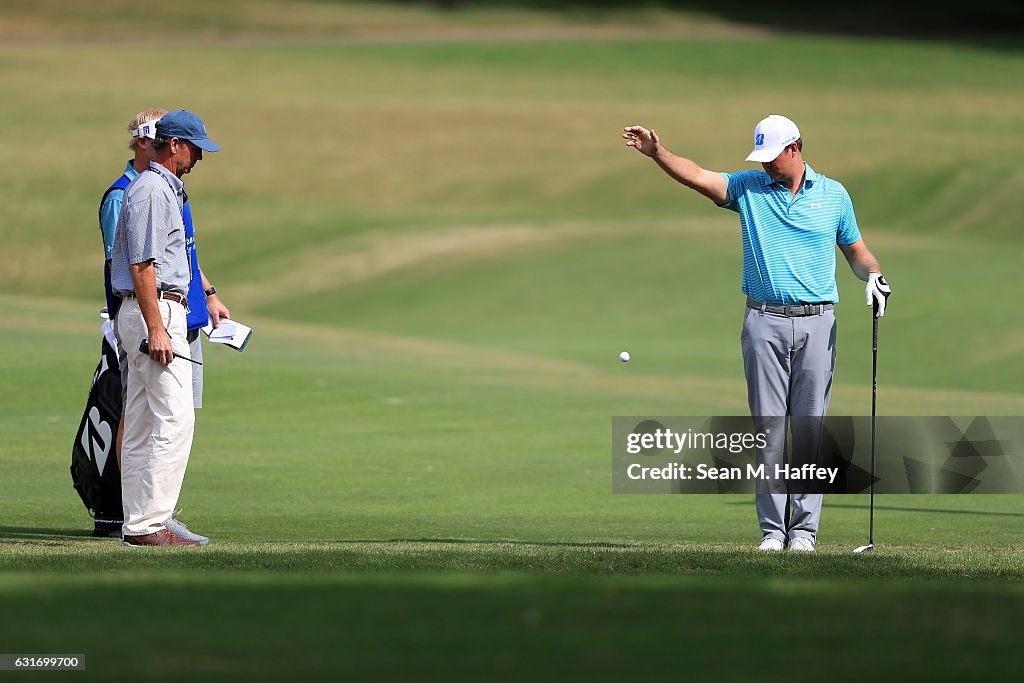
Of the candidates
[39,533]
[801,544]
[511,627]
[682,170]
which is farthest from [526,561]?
[39,533]

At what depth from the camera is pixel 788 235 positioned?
8.87 meters

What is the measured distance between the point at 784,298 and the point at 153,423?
3.36m

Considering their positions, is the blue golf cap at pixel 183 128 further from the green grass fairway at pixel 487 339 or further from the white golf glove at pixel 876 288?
the white golf glove at pixel 876 288

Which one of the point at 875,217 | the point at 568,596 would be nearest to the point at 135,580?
the point at 568,596

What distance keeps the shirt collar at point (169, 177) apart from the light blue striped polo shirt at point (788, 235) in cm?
287

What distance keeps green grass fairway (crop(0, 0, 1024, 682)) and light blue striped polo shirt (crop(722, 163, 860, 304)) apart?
1.38 meters

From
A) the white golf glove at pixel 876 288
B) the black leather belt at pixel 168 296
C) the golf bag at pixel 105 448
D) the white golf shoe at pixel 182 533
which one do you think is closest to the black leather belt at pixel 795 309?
the white golf glove at pixel 876 288

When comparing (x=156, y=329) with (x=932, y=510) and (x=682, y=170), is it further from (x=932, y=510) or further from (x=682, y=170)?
(x=932, y=510)

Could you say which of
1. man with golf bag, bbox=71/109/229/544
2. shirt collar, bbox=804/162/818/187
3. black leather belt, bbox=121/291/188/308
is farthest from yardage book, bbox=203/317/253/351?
shirt collar, bbox=804/162/818/187

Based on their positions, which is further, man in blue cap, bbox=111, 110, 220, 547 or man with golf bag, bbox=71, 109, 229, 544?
man with golf bag, bbox=71, 109, 229, 544

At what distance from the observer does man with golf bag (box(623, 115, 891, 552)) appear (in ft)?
28.9

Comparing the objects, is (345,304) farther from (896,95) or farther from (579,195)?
(896,95)

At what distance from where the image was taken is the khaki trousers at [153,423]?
8.56m

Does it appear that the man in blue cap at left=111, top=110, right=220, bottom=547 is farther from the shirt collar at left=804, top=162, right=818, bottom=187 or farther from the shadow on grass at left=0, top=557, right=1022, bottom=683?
the shirt collar at left=804, top=162, right=818, bottom=187
